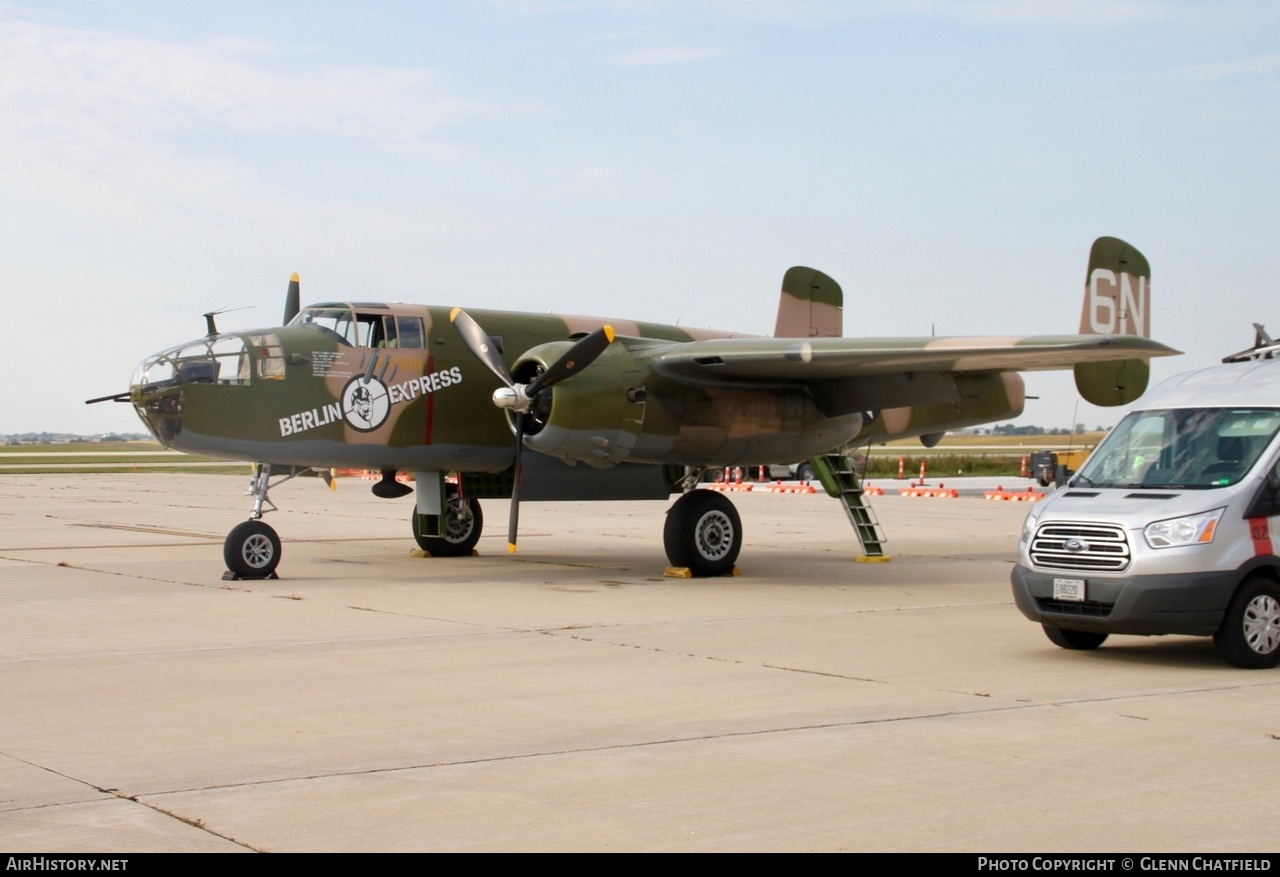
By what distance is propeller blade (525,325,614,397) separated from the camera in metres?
16.3

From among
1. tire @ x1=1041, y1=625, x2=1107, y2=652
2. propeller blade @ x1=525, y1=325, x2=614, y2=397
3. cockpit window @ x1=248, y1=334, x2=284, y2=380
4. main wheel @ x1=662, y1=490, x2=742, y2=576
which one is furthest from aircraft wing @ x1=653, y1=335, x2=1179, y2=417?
cockpit window @ x1=248, y1=334, x2=284, y2=380

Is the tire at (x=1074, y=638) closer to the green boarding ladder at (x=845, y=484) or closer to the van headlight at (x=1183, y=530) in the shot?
the van headlight at (x=1183, y=530)

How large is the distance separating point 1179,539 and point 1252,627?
883 mm

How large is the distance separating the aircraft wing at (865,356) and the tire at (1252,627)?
4830 mm

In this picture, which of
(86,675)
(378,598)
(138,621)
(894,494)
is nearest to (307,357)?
(378,598)

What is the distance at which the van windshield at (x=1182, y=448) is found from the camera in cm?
1064

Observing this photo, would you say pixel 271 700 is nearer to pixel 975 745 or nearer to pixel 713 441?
pixel 975 745

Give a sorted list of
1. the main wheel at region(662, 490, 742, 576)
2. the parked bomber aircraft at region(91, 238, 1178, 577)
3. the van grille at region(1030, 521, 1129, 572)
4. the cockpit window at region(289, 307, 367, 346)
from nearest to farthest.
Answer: the van grille at region(1030, 521, 1129, 572) → the parked bomber aircraft at region(91, 238, 1178, 577) → the cockpit window at region(289, 307, 367, 346) → the main wheel at region(662, 490, 742, 576)

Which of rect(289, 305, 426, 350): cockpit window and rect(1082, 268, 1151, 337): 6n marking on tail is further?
rect(1082, 268, 1151, 337): 6n marking on tail

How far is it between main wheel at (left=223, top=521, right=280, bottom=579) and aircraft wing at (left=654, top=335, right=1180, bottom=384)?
5.23m

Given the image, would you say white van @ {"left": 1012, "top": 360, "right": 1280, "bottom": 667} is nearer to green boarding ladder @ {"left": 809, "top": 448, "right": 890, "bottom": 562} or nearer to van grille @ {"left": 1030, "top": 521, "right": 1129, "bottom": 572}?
van grille @ {"left": 1030, "top": 521, "right": 1129, "bottom": 572}

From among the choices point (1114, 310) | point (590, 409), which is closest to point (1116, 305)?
point (1114, 310)

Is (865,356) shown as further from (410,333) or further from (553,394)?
(410,333)

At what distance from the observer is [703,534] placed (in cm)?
1811
